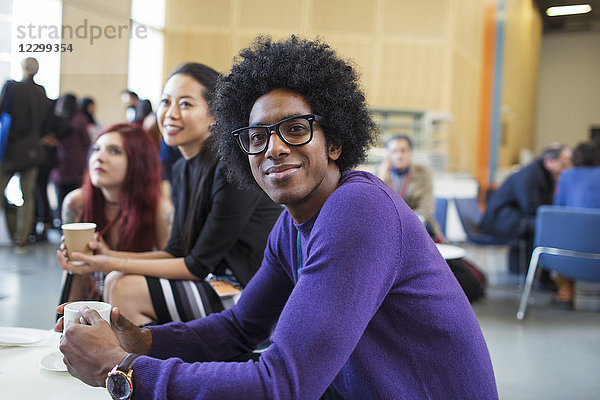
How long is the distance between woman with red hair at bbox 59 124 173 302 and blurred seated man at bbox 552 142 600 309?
3.40m

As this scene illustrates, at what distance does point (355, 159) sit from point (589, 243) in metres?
3.17

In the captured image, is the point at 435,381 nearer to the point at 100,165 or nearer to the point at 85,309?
the point at 85,309

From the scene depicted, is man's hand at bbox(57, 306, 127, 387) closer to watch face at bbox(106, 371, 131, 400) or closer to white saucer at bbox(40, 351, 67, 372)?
watch face at bbox(106, 371, 131, 400)

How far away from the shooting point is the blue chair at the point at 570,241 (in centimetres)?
391

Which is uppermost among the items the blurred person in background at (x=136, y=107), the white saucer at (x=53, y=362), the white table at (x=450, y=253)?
the blurred person in background at (x=136, y=107)

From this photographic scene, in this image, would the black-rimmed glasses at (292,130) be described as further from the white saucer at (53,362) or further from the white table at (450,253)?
the white table at (450,253)

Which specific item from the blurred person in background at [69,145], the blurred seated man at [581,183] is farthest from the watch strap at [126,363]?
the blurred person in background at [69,145]

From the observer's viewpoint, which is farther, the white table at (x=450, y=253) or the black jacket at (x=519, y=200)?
the black jacket at (x=519, y=200)

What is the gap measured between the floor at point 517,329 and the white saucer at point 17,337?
6.42ft

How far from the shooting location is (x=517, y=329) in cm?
398

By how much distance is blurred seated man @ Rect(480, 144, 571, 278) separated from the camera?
5.36m

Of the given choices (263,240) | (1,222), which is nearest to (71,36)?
(263,240)

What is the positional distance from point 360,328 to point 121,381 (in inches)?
16.4

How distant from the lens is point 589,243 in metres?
3.91
